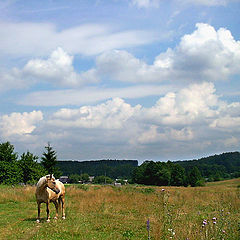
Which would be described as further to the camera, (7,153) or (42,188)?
(7,153)

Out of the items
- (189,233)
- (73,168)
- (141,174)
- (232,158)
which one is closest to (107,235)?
(189,233)

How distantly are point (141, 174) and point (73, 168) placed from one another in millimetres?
96330

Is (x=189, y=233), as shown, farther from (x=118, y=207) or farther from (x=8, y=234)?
(x=118, y=207)

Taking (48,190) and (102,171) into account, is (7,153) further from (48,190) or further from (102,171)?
(102,171)

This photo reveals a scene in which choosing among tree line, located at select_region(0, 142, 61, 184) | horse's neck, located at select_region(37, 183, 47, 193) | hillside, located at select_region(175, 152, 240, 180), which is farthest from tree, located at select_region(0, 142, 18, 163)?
hillside, located at select_region(175, 152, 240, 180)

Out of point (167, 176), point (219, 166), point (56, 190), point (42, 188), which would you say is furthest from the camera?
point (219, 166)

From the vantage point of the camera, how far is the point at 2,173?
163ft

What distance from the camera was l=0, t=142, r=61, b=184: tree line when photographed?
50188 mm

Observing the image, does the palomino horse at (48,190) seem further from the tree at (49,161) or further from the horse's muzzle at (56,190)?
the tree at (49,161)

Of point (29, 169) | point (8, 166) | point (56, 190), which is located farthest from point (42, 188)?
point (29, 169)

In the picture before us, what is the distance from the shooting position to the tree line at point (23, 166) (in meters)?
50.2

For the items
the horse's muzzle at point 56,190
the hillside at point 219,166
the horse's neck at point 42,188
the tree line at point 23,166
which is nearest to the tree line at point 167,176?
Answer: the tree line at point 23,166

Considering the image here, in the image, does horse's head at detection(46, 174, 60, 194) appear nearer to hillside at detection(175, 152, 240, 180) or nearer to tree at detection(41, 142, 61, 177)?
tree at detection(41, 142, 61, 177)

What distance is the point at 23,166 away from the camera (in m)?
55.4
